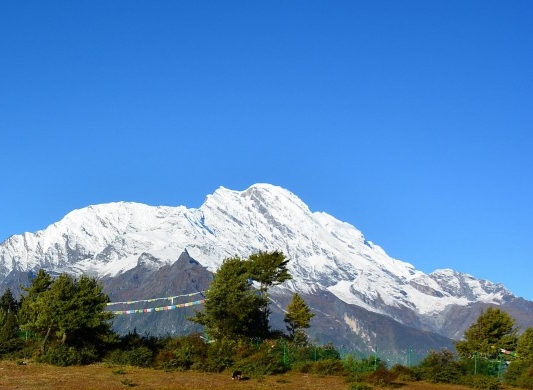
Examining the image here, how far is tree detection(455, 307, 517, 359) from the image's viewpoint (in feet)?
277

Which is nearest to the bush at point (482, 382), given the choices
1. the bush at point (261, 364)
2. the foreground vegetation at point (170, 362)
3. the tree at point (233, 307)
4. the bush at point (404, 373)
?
the foreground vegetation at point (170, 362)

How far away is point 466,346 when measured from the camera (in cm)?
8638

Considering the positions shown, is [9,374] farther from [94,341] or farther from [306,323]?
[306,323]

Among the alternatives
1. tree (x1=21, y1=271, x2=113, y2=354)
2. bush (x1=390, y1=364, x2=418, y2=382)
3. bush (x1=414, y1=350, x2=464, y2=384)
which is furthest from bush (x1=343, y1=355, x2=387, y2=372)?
tree (x1=21, y1=271, x2=113, y2=354)

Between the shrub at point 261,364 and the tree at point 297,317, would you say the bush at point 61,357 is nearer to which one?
the shrub at point 261,364

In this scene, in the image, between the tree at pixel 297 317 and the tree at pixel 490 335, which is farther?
the tree at pixel 297 317

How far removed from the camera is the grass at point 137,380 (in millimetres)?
41844

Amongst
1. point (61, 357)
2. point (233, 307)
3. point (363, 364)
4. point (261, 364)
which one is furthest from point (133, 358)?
point (233, 307)

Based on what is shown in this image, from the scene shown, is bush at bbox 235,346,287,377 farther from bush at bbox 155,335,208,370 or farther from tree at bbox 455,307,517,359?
tree at bbox 455,307,517,359

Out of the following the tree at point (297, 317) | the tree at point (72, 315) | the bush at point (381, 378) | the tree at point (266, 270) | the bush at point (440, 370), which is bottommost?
the bush at point (381, 378)

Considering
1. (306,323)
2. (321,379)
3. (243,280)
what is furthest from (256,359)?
(306,323)

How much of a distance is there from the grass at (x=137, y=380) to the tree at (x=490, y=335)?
3846 cm

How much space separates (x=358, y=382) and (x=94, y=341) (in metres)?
23.3

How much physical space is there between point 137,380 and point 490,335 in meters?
56.5
